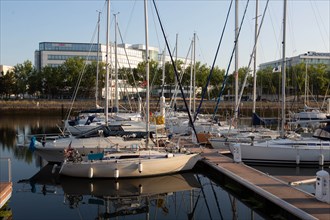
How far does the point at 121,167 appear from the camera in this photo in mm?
19562

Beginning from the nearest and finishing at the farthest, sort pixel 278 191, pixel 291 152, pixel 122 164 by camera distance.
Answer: pixel 278 191 → pixel 122 164 → pixel 291 152

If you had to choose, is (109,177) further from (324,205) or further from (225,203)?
(324,205)

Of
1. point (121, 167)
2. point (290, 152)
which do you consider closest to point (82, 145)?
point (121, 167)

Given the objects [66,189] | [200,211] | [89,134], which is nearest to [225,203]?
[200,211]

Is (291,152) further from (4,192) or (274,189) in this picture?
(4,192)

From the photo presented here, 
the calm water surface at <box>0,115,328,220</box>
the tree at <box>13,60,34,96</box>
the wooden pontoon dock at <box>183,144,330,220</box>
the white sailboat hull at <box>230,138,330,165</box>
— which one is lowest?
the calm water surface at <box>0,115,328,220</box>

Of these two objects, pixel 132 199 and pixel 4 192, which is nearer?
pixel 4 192

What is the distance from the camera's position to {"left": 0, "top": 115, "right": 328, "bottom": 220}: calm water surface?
15.4m

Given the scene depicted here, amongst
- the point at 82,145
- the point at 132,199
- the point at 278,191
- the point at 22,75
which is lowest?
the point at 132,199

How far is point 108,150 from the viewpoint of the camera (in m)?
21.1

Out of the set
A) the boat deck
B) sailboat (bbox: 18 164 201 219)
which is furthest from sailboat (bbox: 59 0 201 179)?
the boat deck

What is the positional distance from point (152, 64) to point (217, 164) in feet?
302

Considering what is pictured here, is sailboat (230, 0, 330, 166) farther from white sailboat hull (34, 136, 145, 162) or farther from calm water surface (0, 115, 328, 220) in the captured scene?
white sailboat hull (34, 136, 145, 162)

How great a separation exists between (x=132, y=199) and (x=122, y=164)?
9.17 feet
